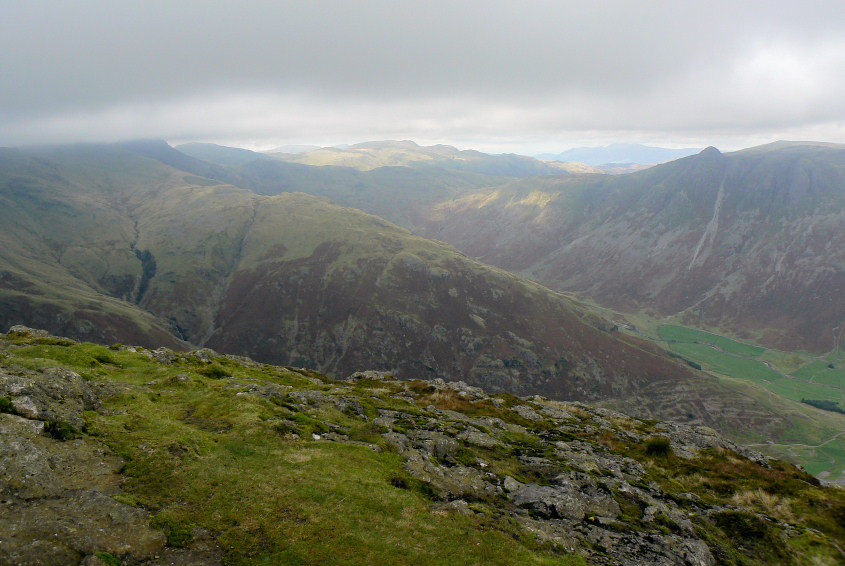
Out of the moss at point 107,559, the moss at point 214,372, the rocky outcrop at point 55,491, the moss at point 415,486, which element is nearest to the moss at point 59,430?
the rocky outcrop at point 55,491

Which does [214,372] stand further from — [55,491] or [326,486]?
[326,486]

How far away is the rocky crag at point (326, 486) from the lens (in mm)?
17469

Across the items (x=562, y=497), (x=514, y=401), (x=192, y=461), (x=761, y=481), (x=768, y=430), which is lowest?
(x=768, y=430)

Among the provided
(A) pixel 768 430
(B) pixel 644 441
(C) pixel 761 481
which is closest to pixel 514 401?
(B) pixel 644 441

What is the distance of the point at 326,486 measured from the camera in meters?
22.3

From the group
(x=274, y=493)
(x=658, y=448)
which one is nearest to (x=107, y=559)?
(x=274, y=493)

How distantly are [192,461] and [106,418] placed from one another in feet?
23.0

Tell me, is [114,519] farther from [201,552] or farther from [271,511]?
[271,511]

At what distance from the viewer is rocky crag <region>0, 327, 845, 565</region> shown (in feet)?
57.3

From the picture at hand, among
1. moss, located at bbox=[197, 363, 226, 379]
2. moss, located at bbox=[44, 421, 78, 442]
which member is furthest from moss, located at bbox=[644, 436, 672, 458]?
moss, located at bbox=[44, 421, 78, 442]

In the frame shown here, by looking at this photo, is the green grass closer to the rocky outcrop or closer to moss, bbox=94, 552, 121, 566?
the rocky outcrop

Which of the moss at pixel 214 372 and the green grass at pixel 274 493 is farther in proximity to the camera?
the moss at pixel 214 372

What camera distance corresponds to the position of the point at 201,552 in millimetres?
16750

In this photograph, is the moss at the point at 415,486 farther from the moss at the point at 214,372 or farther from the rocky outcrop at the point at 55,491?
the moss at the point at 214,372
